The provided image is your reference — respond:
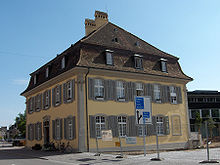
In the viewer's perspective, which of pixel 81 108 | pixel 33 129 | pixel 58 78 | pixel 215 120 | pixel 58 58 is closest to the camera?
pixel 81 108

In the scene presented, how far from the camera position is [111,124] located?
23.9 metres

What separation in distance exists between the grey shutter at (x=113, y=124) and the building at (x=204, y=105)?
31688 millimetres

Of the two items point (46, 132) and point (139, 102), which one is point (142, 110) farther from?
point (46, 132)

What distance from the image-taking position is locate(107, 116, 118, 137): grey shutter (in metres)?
23.8

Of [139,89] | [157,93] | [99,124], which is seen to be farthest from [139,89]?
[99,124]

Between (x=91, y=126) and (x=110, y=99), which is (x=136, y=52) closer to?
(x=110, y=99)

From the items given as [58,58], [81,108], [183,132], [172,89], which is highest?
[58,58]

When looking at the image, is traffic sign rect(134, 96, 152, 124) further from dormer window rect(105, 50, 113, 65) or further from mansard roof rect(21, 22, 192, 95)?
dormer window rect(105, 50, 113, 65)

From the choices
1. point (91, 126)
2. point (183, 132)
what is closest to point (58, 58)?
point (91, 126)

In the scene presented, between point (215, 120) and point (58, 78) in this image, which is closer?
point (58, 78)

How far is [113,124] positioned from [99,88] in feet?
10.3

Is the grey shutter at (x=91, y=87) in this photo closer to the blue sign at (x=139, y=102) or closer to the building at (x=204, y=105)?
the blue sign at (x=139, y=102)

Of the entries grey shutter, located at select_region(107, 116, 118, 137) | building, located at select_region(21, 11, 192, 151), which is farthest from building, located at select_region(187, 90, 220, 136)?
grey shutter, located at select_region(107, 116, 118, 137)

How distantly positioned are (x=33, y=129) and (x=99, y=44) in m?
13.4
